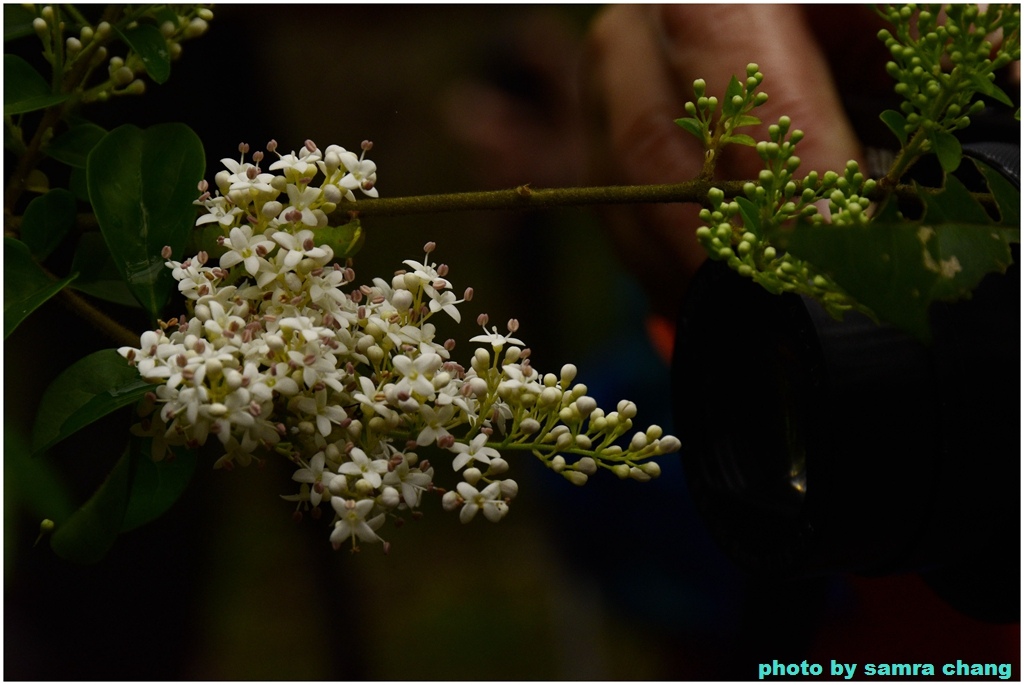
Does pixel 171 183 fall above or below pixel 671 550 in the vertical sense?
above

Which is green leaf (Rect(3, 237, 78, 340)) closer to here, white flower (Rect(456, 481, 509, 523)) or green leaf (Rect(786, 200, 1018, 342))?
white flower (Rect(456, 481, 509, 523))

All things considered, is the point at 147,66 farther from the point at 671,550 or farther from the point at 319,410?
the point at 671,550

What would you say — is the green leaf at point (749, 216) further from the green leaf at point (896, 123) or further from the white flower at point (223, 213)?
the white flower at point (223, 213)

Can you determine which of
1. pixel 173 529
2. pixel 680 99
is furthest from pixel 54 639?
pixel 680 99

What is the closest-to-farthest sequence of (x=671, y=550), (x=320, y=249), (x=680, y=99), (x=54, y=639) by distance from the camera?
(x=320, y=249), (x=680, y=99), (x=54, y=639), (x=671, y=550)

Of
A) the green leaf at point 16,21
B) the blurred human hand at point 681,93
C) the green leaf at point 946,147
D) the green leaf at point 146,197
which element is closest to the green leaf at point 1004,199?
the green leaf at point 946,147

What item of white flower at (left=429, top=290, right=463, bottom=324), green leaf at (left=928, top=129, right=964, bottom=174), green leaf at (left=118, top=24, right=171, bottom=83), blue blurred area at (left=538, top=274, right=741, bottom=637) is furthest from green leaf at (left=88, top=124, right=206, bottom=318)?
blue blurred area at (left=538, top=274, right=741, bottom=637)

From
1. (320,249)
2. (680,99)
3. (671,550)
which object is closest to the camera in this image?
(320,249)

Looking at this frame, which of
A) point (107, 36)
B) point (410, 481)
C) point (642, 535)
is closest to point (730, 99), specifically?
point (410, 481)
